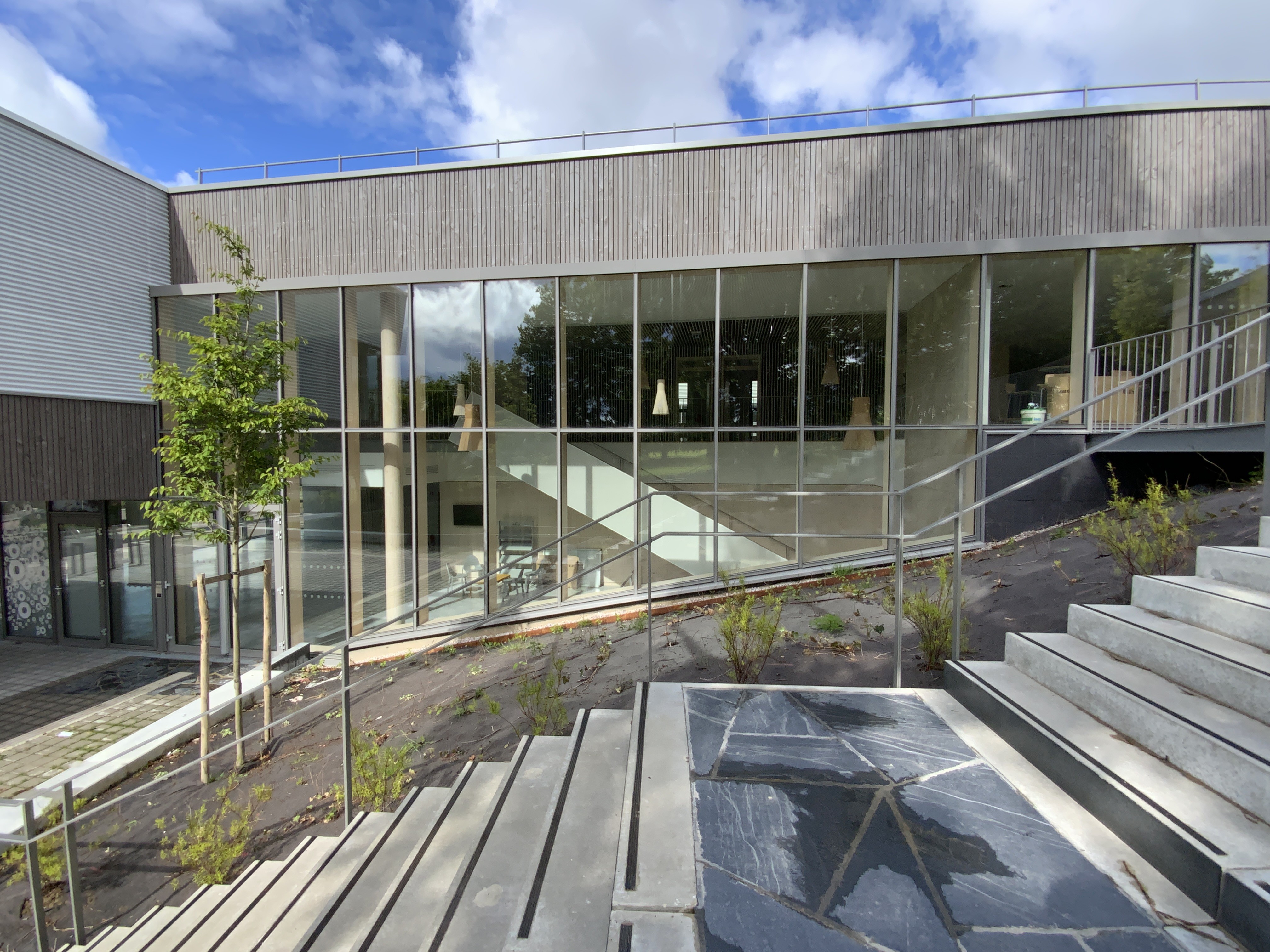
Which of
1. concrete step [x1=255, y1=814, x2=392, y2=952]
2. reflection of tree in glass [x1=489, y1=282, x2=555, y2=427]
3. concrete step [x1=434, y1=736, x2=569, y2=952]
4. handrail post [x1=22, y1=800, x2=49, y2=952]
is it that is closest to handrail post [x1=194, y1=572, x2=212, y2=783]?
handrail post [x1=22, y1=800, x2=49, y2=952]

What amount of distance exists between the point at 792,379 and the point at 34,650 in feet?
45.7

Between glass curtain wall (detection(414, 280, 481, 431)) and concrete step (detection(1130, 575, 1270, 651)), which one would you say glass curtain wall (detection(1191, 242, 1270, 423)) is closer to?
concrete step (detection(1130, 575, 1270, 651))

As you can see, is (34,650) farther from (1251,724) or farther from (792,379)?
(1251,724)

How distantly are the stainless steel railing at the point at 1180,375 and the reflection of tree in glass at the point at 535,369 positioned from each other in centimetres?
745

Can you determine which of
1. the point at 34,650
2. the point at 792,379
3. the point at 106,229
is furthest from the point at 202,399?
the point at 34,650

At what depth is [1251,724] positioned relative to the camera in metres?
2.04

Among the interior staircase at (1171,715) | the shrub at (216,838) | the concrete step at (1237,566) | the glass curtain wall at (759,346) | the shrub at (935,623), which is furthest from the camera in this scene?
the glass curtain wall at (759,346)

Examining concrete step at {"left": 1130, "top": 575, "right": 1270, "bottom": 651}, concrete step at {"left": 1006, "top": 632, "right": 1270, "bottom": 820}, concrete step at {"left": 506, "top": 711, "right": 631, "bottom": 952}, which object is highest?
concrete step at {"left": 1130, "top": 575, "right": 1270, "bottom": 651}

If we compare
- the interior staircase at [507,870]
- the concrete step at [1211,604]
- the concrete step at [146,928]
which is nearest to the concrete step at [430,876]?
the interior staircase at [507,870]

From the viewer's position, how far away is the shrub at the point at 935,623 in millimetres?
3990

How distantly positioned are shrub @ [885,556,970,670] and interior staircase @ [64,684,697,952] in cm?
200

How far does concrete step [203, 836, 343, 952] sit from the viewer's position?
8.27 feet

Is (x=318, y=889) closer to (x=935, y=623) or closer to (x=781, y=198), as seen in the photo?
(x=935, y=623)

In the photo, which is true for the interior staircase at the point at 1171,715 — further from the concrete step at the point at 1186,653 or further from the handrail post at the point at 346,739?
the handrail post at the point at 346,739
